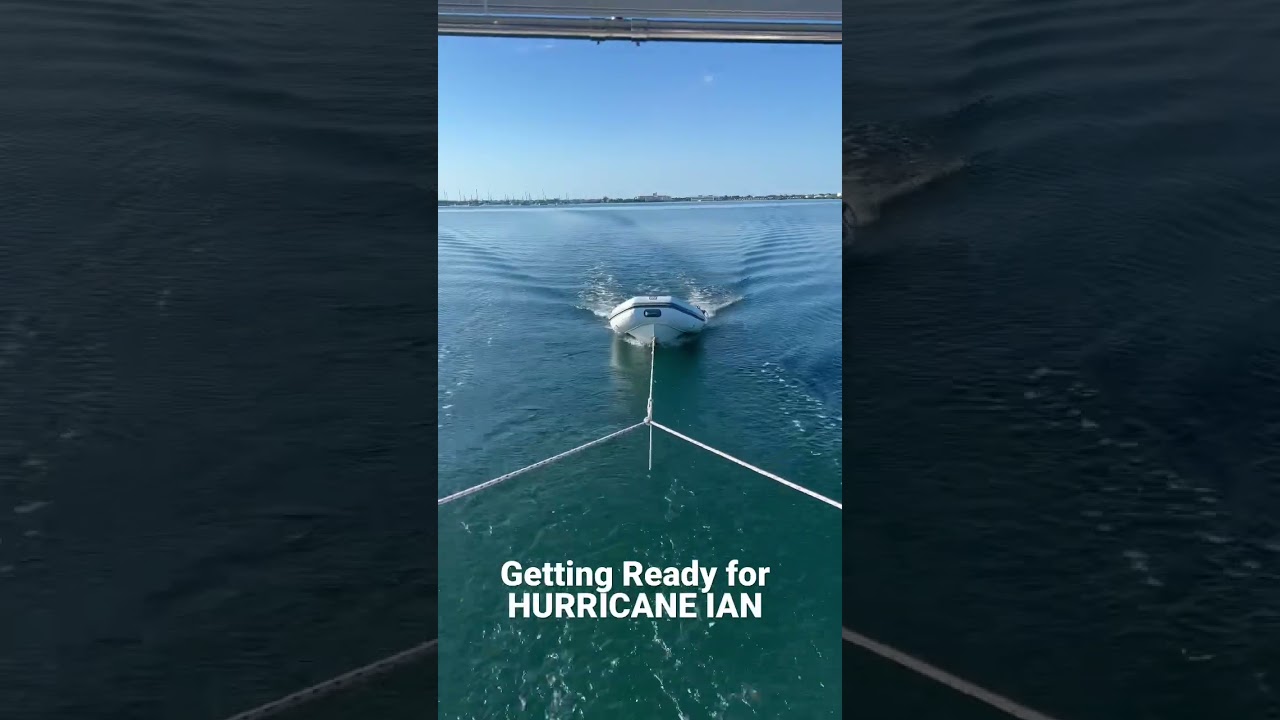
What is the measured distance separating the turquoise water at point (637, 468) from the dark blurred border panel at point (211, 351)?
3.81 feet

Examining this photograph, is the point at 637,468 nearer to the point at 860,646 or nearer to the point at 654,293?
the point at 860,646

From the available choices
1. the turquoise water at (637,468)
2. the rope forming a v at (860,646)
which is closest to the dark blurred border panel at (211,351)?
the rope forming a v at (860,646)

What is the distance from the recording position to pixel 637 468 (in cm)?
585

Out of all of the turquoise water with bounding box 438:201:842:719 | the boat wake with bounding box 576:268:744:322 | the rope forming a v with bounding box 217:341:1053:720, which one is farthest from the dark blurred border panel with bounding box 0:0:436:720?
the boat wake with bounding box 576:268:744:322

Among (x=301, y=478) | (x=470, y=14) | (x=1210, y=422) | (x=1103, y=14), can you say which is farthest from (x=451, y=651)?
(x=1103, y=14)

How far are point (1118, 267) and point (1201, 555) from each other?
2.00 feet

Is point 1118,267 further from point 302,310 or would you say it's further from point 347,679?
point 347,679

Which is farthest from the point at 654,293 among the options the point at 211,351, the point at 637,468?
the point at 211,351

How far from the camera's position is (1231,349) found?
1170mm

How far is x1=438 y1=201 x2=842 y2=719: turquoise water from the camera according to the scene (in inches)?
129

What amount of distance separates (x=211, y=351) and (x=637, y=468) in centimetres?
485

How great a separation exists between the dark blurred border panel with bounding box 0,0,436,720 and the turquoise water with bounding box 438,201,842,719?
1.16 meters

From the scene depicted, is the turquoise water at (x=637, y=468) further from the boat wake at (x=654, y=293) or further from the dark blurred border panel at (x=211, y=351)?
the dark blurred border panel at (x=211, y=351)

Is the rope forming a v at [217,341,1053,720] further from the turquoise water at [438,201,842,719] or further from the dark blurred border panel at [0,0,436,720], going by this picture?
Answer: the turquoise water at [438,201,842,719]
